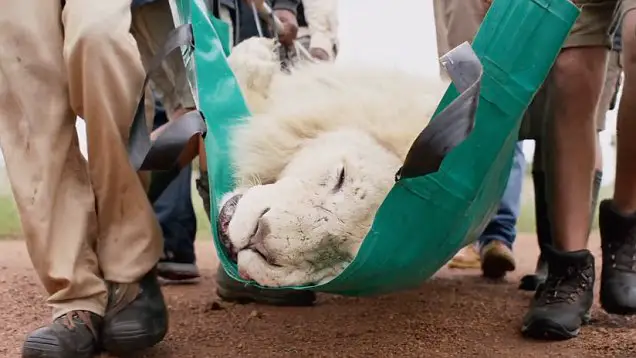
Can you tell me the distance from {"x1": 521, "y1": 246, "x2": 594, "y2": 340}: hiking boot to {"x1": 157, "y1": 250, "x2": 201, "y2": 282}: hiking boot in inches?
53.9

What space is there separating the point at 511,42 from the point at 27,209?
1.02 metres

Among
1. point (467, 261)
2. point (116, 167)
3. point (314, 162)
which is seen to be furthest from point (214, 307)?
point (467, 261)

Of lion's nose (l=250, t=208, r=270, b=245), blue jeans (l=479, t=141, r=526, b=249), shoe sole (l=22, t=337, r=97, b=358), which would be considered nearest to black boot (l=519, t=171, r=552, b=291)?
blue jeans (l=479, t=141, r=526, b=249)

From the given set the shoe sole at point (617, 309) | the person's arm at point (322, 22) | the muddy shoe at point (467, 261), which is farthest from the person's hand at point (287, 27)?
the muddy shoe at point (467, 261)

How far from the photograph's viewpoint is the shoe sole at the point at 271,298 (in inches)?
91.0

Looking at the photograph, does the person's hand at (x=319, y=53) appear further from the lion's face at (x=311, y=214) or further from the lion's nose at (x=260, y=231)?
the lion's nose at (x=260, y=231)

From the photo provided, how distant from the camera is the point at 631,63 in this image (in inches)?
72.0

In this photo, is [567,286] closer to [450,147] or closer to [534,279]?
[534,279]

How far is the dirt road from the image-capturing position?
1.80m

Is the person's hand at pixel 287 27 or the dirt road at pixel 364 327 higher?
the person's hand at pixel 287 27

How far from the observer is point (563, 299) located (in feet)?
6.20

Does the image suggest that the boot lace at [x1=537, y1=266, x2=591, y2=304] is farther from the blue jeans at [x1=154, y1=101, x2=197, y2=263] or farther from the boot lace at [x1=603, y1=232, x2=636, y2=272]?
the blue jeans at [x1=154, y1=101, x2=197, y2=263]

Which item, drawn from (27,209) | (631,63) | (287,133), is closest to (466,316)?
(631,63)

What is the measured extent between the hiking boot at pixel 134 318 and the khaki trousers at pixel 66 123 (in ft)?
0.10
